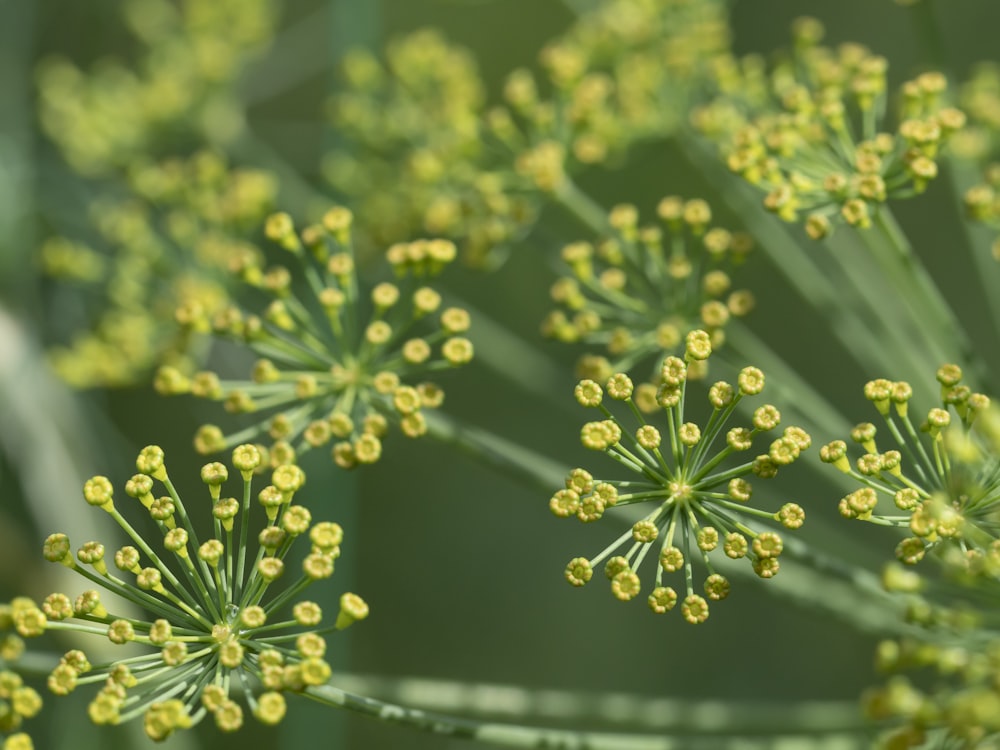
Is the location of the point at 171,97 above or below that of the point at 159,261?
above

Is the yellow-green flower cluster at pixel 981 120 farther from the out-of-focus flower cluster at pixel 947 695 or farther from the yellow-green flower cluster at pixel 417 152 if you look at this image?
the out-of-focus flower cluster at pixel 947 695

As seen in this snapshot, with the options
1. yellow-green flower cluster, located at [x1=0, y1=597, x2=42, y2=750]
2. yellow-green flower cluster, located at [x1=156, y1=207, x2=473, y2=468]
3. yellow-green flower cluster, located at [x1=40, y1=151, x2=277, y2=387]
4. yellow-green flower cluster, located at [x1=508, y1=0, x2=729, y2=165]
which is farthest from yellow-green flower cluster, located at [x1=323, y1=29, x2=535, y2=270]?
yellow-green flower cluster, located at [x1=0, y1=597, x2=42, y2=750]

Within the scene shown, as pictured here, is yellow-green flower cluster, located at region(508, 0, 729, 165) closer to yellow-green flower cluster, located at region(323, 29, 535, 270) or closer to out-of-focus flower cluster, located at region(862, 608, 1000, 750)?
yellow-green flower cluster, located at region(323, 29, 535, 270)

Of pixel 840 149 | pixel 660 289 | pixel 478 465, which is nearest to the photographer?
pixel 840 149

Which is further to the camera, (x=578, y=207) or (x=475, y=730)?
(x=578, y=207)

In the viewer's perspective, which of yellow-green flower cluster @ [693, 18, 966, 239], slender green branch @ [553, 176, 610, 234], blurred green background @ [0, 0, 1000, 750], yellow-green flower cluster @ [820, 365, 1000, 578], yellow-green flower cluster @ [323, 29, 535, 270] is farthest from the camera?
blurred green background @ [0, 0, 1000, 750]

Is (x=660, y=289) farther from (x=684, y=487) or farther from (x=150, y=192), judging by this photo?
(x=150, y=192)

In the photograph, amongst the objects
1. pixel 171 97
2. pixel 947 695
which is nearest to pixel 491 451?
pixel 947 695

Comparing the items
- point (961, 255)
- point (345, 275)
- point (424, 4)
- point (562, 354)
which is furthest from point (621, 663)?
point (424, 4)
